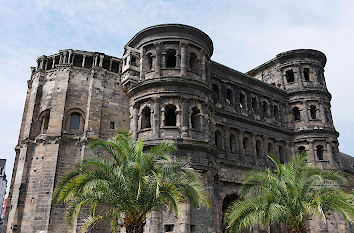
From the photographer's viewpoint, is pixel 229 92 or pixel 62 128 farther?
pixel 229 92

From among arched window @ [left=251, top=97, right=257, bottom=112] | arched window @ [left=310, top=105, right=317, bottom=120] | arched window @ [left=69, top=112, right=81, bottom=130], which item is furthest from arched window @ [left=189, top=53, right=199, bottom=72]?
arched window @ [left=310, top=105, right=317, bottom=120]

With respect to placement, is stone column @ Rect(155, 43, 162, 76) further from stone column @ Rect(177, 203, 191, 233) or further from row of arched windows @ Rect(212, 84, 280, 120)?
stone column @ Rect(177, 203, 191, 233)

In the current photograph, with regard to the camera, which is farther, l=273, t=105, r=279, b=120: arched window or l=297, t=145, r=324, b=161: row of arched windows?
l=273, t=105, r=279, b=120: arched window

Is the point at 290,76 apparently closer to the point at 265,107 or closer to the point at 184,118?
the point at 265,107

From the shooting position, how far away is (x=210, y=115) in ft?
72.1

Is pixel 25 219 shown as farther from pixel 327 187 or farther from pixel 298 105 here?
pixel 298 105

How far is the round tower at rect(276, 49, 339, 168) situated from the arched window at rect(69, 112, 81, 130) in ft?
60.6

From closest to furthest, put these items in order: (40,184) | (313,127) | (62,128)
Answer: (40,184) < (62,128) < (313,127)

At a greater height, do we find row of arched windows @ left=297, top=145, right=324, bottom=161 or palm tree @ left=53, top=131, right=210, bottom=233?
row of arched windows @ left=297, top=145, right=324, bottom=161

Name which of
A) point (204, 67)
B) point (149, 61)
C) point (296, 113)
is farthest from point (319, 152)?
point (149, 61)

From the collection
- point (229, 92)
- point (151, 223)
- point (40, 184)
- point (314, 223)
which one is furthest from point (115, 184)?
point (314, 223)

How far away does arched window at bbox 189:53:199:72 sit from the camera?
868 inches

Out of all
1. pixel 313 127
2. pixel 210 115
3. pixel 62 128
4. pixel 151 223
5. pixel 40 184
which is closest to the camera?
pixel 151 223

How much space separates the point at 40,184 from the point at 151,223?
22.7ft
